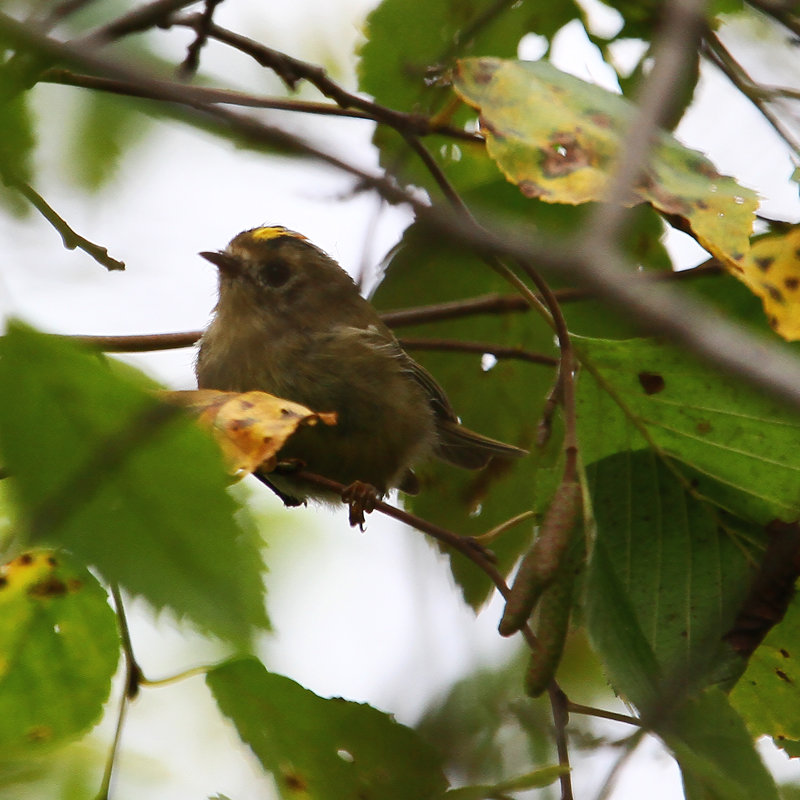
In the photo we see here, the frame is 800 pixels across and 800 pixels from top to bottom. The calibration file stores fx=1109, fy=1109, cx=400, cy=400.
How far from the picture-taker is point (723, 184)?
1622 millimetres

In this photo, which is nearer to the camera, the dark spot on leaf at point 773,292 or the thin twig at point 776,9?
the dark spot on leaf at point 773,292

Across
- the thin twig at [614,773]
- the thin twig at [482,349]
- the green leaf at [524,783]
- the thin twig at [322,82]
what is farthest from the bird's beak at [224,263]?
the thin twig at [614,773]

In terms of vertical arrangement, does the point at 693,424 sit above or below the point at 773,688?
above

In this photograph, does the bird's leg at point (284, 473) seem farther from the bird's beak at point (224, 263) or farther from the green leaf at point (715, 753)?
the green leaf at point (715, 753)

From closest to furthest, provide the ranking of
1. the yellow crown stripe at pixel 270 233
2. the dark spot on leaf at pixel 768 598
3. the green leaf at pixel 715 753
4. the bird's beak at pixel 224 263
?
the green leaf at pixel 715 753
the dark spot on leaf at pixel 768 598
the bird's beak at pixel 224 263
the yellow crown stripe at pixel 270 233

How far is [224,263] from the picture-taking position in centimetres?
305

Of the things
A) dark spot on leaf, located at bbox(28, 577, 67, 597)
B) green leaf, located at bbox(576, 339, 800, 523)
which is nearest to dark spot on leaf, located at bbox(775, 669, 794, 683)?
green leaf, located at bbox(576, 339, 800, 523)

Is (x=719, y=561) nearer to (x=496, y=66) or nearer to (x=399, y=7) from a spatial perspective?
(x=496, y=66)

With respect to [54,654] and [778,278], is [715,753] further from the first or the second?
[54,654]

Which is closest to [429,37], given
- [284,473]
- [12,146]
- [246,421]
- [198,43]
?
[198,43]

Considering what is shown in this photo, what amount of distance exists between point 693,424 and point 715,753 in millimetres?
654

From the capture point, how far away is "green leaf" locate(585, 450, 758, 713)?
1.67m

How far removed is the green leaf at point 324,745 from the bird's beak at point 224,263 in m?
1.60

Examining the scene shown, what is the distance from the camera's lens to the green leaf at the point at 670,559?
1674 millimetres
